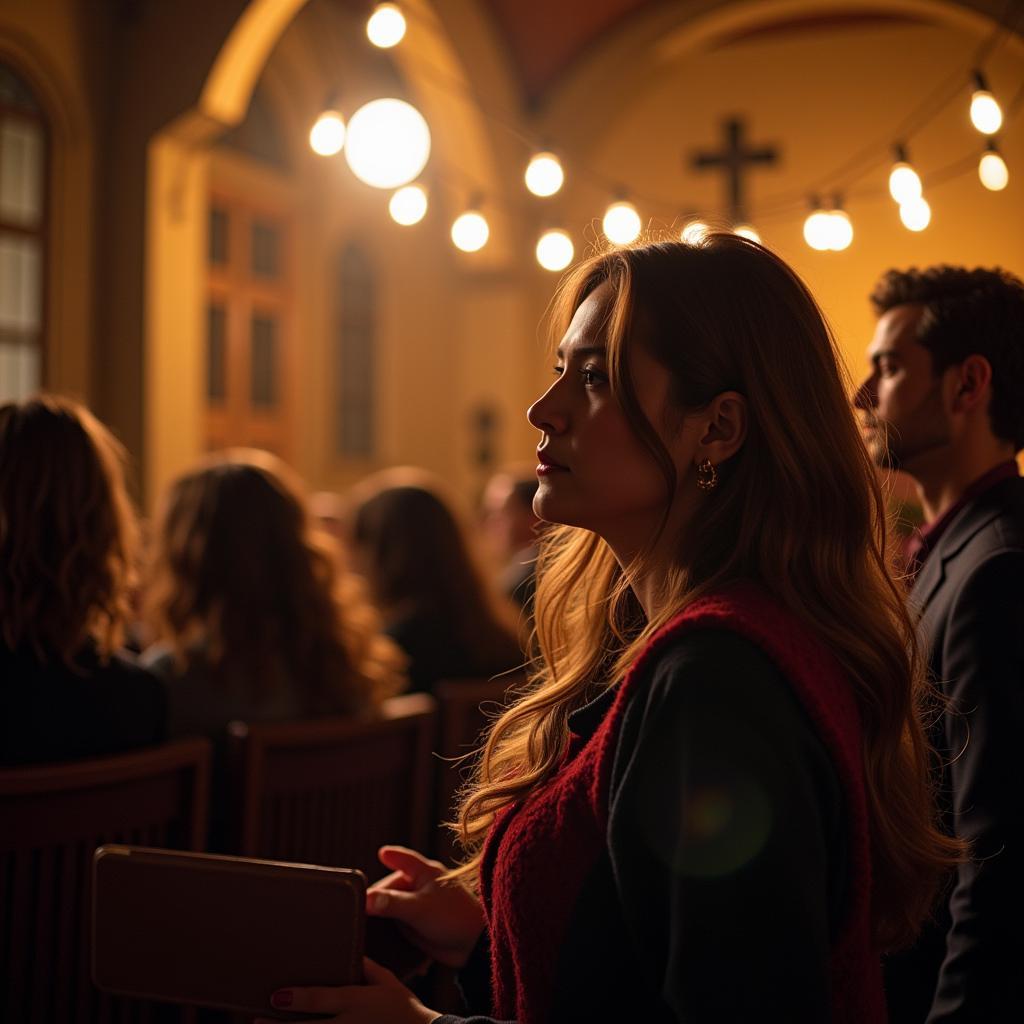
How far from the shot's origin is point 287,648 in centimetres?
263

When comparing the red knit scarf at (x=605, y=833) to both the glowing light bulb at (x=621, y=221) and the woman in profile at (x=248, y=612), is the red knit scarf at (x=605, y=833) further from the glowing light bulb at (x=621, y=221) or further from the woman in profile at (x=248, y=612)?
the glowing light bulb at (x=621, y=221)

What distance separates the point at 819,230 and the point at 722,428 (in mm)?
3385

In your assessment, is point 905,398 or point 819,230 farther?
point 819,230

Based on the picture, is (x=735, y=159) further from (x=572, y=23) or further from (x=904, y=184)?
(x=904, y=184)

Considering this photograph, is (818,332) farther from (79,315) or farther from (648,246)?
(79,315)

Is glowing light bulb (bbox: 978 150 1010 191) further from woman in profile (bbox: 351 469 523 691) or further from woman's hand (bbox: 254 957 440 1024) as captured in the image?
woman's hand (bbox: 254 957 440 1024)

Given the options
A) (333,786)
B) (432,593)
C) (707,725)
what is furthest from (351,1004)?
(432,593)

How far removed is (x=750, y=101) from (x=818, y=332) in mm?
6581

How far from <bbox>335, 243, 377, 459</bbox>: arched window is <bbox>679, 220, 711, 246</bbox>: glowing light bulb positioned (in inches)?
323

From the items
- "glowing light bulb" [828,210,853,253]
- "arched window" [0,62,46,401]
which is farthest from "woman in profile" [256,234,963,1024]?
"arched window" [0,62,46,401]

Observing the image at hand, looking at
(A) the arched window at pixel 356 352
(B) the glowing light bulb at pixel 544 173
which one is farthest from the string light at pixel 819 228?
(A) the arched window at pixel 356 352

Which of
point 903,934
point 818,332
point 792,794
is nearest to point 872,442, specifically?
point 818,332

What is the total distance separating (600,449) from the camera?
118 cm

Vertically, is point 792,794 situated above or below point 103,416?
below
